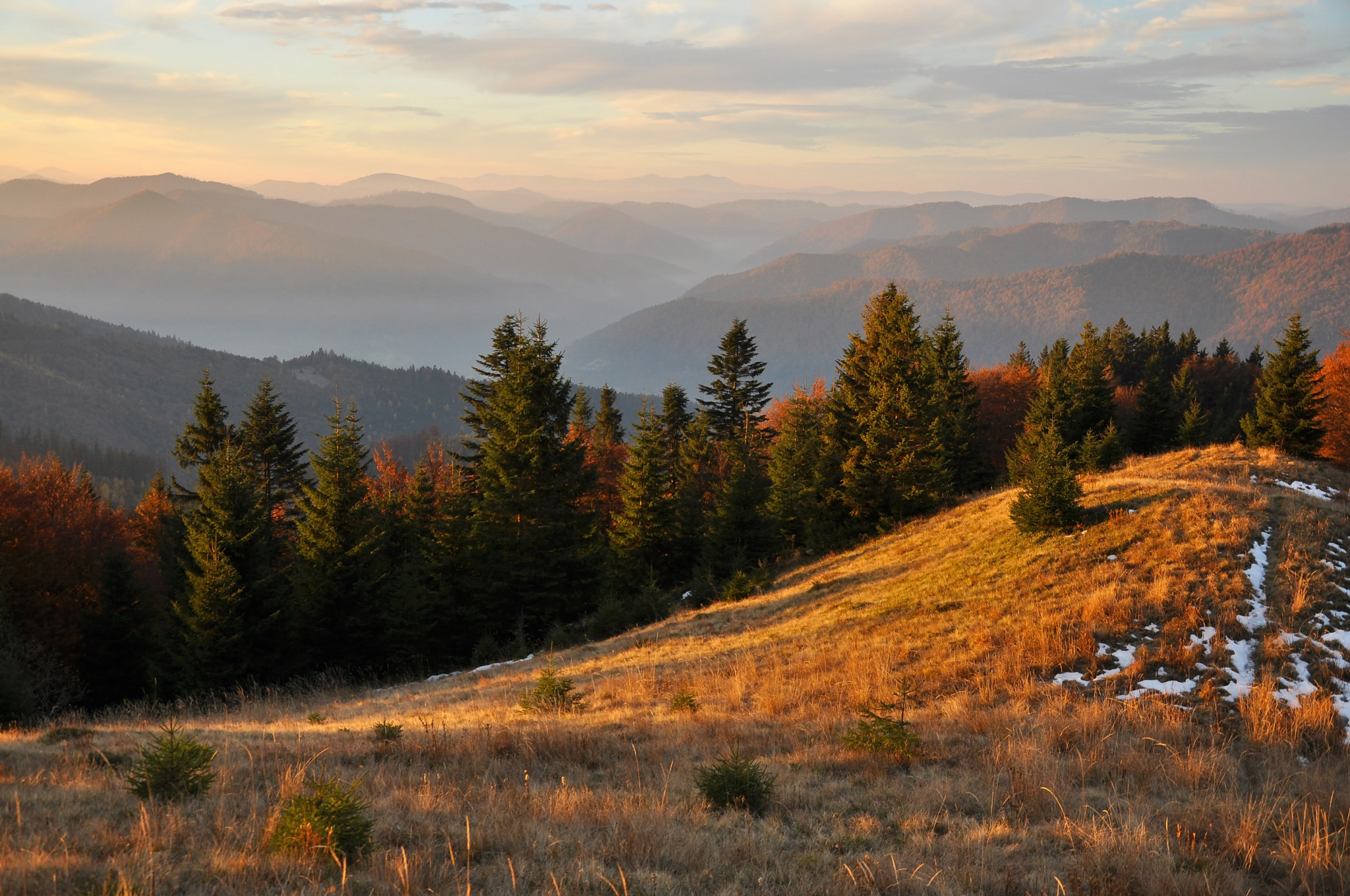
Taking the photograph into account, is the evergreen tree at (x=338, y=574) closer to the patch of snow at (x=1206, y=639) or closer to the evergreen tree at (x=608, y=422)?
the patch of snow at (x=1206, y=639)

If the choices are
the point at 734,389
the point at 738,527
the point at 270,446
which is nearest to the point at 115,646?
the point at 270,446

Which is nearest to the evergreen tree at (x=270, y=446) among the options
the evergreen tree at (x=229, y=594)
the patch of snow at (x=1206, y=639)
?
the evergreen tree at (x=229, y=594)

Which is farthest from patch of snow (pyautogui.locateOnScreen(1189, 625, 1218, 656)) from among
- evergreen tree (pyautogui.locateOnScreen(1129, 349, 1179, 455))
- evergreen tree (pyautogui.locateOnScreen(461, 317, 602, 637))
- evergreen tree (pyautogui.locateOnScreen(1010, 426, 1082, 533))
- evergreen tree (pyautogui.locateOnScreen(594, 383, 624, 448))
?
evergreen tree (pyautogui.locateOnScreen(594, 383, 624, 448))

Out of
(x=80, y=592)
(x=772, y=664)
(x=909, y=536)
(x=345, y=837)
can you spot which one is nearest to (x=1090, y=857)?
(x=345, y=837)

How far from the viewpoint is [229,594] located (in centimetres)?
2461

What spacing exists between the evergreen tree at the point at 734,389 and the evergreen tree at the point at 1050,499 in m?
33.9

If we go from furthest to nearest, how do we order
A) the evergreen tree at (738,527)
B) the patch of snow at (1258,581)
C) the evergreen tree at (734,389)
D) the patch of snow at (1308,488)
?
the evergreen tree at (734,389), the evergreen tree at (738,527), the patch of snow at (1308,488), the patch of snow at (1258,581)

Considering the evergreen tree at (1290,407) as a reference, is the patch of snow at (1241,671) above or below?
below

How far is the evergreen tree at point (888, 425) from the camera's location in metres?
31.1

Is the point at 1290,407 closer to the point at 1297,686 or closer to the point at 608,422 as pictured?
the point at 1297,686

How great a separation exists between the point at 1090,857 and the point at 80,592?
5263 cm

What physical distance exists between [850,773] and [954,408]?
40.5m

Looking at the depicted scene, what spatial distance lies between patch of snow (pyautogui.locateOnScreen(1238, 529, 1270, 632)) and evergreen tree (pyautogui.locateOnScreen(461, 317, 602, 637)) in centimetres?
2422

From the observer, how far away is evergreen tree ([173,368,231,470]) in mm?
38406
